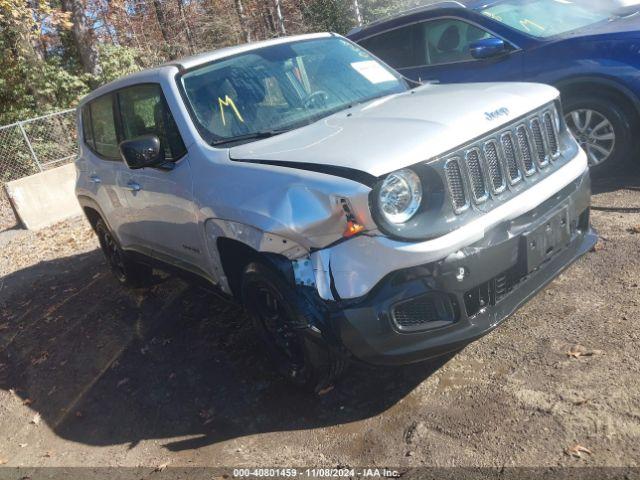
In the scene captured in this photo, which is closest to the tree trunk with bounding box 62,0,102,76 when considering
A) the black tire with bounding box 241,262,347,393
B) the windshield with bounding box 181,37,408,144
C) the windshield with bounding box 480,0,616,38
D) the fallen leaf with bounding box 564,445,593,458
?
the windshield with bounding box 480,0,616,38

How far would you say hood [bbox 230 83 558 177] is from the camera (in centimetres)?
282

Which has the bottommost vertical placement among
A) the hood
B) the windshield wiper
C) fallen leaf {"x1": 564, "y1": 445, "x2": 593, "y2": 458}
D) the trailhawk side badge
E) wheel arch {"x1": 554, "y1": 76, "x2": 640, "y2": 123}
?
fallen leaf {"x1": 564, "y1": 445, "x2": 593, "y2": 458}

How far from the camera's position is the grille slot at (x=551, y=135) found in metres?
3.52

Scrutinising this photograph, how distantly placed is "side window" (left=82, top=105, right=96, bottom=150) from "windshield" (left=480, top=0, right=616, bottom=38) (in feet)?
13.1

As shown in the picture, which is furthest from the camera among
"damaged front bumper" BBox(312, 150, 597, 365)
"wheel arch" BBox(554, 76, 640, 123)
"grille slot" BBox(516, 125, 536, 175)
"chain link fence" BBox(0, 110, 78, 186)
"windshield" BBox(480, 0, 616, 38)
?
"chain link fence" BBox(0, 110, 78, 186)

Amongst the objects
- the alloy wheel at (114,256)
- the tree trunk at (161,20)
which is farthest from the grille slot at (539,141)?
the tree trunk at (161,20)

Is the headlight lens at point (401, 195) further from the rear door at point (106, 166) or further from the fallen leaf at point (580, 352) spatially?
the rear door at point (106, 166)

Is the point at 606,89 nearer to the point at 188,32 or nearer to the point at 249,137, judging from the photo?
the point at 249,137

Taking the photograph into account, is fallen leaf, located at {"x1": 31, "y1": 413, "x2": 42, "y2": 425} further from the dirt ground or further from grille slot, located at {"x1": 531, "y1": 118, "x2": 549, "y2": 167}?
grille slot, located at {"x1": 531, "y1": 118, "x2": 549, "y2": 167}

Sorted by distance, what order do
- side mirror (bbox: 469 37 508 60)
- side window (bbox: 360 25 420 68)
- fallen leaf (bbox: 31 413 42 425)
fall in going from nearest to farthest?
fallen leaf (bbox: 31 413 42 425) < side mirror (bbox: 469 37 508 60) < side window (bbox: 360 25 420 68)

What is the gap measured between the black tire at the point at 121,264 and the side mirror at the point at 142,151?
1.87 metres

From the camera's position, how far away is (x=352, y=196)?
8.91ft

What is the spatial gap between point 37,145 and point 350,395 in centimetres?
1206

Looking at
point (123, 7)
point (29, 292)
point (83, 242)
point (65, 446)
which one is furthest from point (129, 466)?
point (123, 7)
